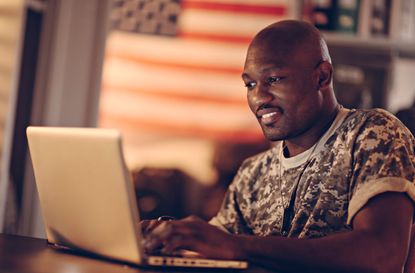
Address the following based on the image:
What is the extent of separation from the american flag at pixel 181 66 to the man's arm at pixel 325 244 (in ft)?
11.3

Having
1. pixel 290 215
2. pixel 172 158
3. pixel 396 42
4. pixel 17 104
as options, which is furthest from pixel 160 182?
pixel 290 215

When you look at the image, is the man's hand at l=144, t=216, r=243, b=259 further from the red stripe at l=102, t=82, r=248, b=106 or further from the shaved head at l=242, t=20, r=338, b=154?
the red stripe at l=102, t=82, r=248, b=106

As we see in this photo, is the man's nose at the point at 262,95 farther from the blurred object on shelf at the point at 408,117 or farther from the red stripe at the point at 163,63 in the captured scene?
the red stripe at the point at 163,63

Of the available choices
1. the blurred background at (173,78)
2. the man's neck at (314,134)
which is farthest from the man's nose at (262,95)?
the blurred background at (173,78)

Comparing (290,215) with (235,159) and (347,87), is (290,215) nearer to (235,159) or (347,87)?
(347,87)

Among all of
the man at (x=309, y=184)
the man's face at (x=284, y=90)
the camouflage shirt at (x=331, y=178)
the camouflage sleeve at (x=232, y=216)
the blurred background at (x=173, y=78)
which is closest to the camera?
the man at (x=309, y=184)

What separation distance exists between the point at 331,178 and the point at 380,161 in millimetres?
159

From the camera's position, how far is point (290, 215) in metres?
1.72

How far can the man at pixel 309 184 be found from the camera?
1312 mm

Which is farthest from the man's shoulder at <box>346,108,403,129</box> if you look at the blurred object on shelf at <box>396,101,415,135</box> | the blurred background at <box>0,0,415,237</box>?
the blurred background at <box>0,0,415,237</box>

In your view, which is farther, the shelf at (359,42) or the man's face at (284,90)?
the shelf at (359,42)

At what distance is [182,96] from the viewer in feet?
16.1

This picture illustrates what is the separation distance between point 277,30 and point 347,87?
8.14 ft

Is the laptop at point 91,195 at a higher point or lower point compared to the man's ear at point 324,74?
lower
